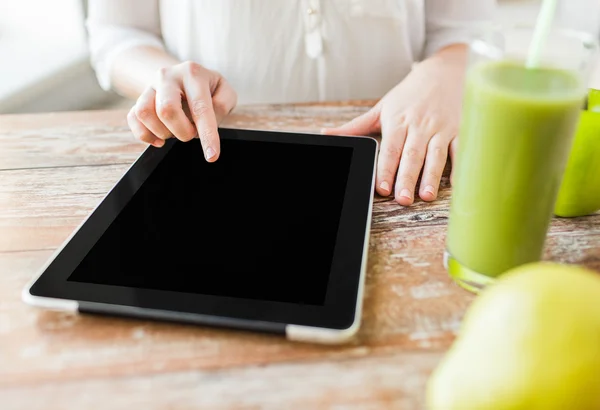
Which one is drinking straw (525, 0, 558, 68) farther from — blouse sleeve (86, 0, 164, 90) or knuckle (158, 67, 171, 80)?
blouse sleeve (86, 0, 164, 90)

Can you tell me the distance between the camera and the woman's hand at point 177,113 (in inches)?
26.0

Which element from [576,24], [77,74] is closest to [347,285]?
[77,74]

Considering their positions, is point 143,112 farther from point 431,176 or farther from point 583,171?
point 583,171

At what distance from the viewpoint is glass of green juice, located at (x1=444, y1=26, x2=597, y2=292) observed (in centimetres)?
41

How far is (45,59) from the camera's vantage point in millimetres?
1607

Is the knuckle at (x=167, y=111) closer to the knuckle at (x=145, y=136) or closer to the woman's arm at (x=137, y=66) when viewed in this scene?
the knuckle at (x=145, y=136)

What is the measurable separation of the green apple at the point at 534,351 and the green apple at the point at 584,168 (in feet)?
0.73

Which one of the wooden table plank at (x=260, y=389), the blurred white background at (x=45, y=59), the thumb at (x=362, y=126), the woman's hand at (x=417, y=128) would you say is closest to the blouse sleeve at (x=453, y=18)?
the woman's hand at (x=417, y=128)

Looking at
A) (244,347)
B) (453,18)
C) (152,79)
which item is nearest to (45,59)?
(152,79)

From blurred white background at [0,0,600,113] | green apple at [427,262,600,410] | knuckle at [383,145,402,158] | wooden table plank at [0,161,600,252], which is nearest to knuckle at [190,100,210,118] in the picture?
wooden table plank at [0,161,600,252]

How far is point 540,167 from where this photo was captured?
1.39 feet

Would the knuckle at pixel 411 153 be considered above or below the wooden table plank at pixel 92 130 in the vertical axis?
above

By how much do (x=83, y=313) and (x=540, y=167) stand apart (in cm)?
37

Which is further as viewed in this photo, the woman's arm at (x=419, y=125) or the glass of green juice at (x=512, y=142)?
the woman's arm at (x=419, y=125)
